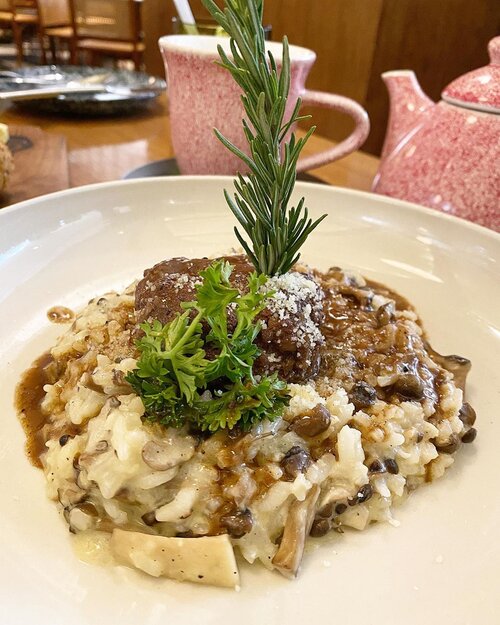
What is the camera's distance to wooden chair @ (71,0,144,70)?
952 cm

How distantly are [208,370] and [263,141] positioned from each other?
2.08 feet

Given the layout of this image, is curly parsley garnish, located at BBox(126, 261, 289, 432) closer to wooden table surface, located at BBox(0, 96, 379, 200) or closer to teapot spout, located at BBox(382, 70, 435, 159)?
teapot spout, located at BBox(382, 70, 435, 159)

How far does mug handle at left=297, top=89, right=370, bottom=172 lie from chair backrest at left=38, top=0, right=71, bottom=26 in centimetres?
982

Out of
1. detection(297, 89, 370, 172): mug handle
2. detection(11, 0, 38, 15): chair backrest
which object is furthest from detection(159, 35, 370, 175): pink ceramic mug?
detection(11, 0, 38, 15): chair backrest

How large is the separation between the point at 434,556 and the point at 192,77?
2088 millimetres

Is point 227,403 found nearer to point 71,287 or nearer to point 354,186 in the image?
point 71,287

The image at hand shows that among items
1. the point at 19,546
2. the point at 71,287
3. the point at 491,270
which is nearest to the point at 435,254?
the point at 491,270

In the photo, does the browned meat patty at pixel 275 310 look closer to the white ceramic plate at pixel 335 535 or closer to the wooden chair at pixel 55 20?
the white ceramic plate at pixel 335 535

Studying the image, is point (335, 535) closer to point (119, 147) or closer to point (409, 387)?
point (409, 387)

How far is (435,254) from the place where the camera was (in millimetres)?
2242

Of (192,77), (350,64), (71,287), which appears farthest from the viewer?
(350,64)

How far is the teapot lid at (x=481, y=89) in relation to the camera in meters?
2.27

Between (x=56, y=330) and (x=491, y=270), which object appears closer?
(x=56, y=330)

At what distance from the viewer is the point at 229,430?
139cm
